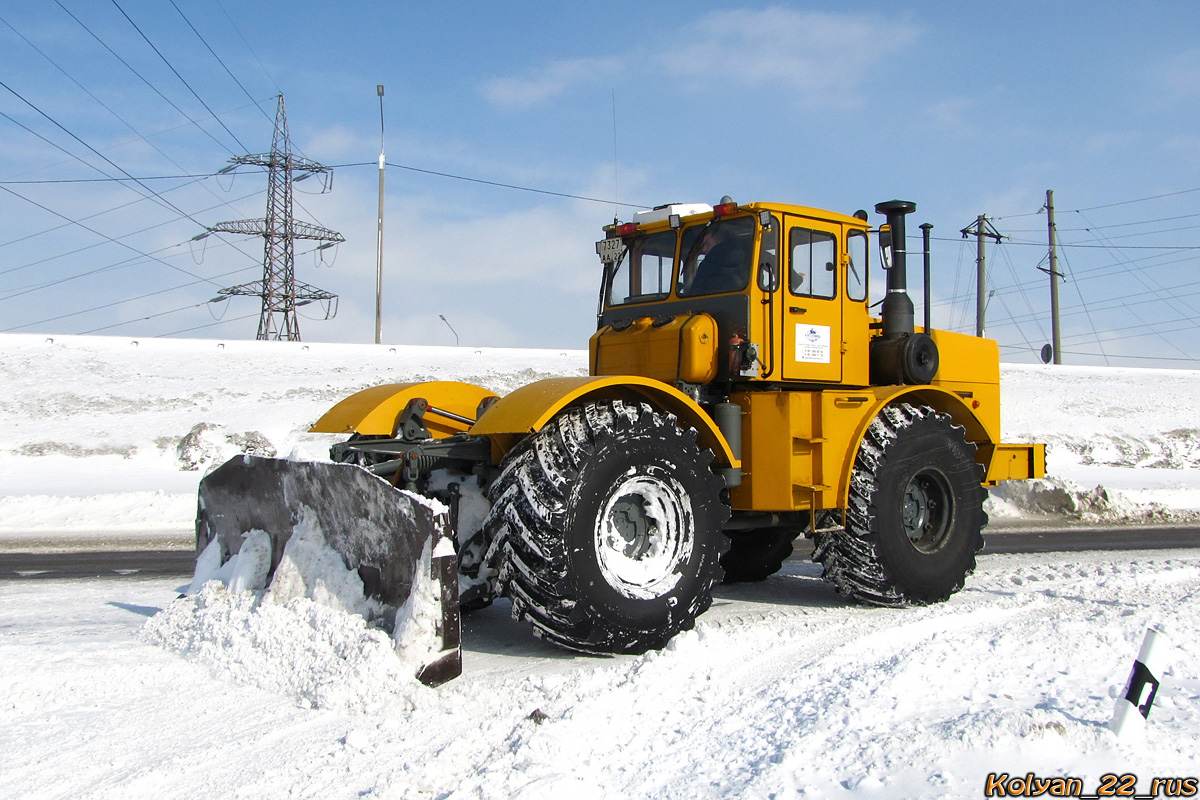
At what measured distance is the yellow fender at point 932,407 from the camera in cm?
601

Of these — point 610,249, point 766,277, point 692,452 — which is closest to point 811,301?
point 766,277

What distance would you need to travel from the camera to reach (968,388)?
743 cm

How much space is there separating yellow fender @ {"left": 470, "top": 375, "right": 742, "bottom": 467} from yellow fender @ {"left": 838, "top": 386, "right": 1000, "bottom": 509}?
0.83 m

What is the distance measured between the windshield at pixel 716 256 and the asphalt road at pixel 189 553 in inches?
159

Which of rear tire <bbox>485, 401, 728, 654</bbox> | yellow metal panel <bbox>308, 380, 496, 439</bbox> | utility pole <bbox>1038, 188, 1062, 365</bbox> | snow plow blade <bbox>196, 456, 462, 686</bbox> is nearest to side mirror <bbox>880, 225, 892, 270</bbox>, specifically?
rear tire <bbox>485, 401, 728, 654</bbox>

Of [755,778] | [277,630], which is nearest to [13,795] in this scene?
[277,630]

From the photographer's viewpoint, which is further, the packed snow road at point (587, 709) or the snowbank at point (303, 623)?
the snowbank at point (303, 623)

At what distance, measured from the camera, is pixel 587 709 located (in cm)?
391

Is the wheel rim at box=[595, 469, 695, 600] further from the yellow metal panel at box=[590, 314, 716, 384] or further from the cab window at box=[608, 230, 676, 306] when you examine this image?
the cab window at box=[608, 230, 676, 306]

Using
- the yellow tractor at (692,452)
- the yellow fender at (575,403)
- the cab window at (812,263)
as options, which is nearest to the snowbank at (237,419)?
the yellow tractor at (692,452)

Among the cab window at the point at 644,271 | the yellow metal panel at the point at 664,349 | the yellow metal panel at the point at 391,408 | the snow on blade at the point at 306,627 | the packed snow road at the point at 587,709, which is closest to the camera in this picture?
the packed snow road at the point at 587,709

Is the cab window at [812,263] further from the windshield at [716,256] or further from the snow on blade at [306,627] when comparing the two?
the snow on blade at [306,627]

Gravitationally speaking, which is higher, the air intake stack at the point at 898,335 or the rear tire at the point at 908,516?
the air intake stack at the point at 898,335

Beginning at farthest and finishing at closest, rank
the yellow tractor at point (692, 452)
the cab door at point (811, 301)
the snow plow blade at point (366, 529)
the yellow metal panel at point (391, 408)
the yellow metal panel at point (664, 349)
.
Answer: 1. the yellow metal panel at point (391, 408)
2. the cab door at point (811, 301)
3. the yellow metal panel at point (664, 349)
4. the yellow tractor at point (692, 452)
5. the snow plow blade at point (366, 529)
